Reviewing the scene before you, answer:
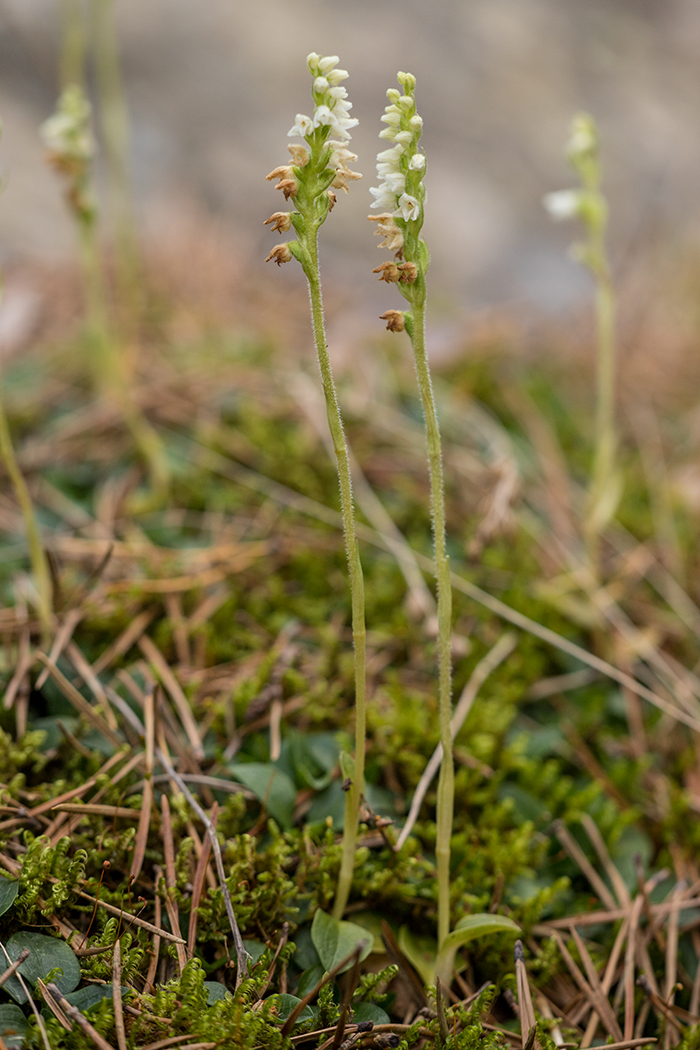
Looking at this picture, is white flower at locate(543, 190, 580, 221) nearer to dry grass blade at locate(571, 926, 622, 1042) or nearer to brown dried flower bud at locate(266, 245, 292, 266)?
brown dried flower bud at locate(266, 245, 292, 266)

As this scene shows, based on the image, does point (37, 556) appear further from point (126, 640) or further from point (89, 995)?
point (89, 995)

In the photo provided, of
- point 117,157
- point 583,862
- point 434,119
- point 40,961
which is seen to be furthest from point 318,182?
point 434,119

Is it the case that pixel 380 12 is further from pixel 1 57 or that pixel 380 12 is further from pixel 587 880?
pixel 587 880

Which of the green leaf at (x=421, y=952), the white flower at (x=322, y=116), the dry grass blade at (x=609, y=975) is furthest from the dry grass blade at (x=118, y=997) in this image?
the white flower at (x=322, y=116)

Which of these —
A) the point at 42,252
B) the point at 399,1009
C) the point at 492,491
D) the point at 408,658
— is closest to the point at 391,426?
the point at 492,491

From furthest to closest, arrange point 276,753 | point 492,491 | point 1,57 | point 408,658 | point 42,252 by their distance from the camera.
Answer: point 1,57 → point 42,252 → point 492,491 → point 408,658 → point 276,753

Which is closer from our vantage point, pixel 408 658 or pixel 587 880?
pixel 587 880
